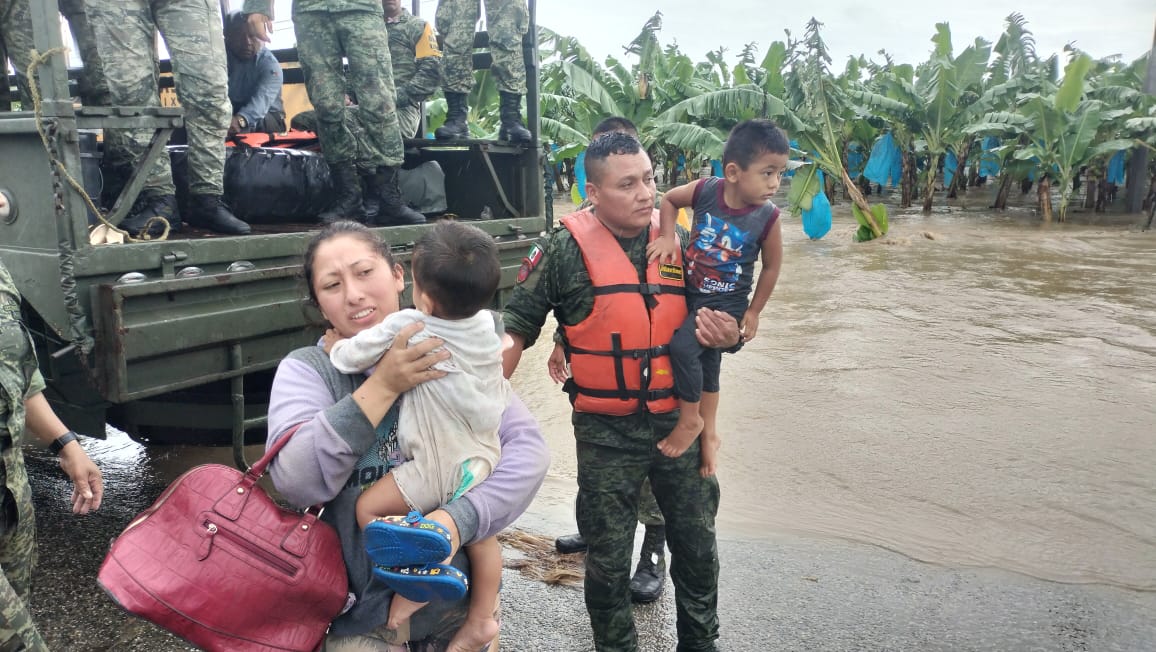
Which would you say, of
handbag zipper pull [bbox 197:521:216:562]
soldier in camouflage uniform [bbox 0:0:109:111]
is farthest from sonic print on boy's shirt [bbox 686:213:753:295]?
soldier in camouflage uniform [bbox 0:0:109:111]

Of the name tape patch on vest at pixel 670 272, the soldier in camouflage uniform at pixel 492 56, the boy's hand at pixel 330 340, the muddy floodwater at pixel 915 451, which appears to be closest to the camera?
the boy's hand at pixel 330 340

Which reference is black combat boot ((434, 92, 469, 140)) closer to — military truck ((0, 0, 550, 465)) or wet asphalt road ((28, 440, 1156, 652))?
military truck ((0, 0, 550, 465))

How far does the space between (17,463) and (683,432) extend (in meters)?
1.50

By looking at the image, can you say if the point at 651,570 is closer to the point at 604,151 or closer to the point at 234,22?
the point at 604,151

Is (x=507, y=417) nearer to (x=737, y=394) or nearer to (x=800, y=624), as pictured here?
(x=800, y=624)

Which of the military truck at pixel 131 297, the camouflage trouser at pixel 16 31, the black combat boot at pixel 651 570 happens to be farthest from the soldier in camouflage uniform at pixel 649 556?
the camouflage trouser at pixel 16 31

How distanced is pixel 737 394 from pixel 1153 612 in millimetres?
2868

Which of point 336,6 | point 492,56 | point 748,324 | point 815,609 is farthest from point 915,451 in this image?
point 336,6

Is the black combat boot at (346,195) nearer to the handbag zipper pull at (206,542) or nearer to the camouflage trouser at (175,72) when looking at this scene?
the camouflage trouser at (175,72)

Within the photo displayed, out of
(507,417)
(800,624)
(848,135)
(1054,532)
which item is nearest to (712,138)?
(848,135)

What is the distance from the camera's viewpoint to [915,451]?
14.7 feet

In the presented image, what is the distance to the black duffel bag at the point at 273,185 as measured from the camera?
3838mm

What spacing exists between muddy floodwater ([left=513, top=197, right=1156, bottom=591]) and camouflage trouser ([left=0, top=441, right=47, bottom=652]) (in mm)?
2164

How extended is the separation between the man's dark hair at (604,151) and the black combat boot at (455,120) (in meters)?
2.53
